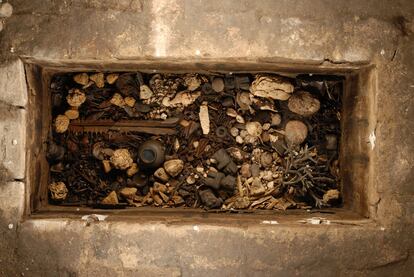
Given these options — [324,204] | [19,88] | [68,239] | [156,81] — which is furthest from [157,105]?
[324,204]

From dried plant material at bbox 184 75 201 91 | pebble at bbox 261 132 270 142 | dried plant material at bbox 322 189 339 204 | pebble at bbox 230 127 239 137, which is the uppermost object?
dried plant material at bbox 184 75 201 91

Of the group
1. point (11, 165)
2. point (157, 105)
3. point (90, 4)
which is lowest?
point (11, 165)

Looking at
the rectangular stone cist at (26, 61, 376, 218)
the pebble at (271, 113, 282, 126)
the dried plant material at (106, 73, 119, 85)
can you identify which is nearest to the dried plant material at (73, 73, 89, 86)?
the rectangular stone cist at (26, 61, 376, 218)

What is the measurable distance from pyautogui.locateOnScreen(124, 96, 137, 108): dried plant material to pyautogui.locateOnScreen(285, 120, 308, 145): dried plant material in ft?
5.05

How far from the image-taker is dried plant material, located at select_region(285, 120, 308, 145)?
3664 mm

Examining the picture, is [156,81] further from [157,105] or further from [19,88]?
[19,88]

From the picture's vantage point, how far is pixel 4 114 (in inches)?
114

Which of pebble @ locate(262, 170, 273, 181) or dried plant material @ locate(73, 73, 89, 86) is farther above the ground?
dried plant material @ locate(73, 73, 89, 86)

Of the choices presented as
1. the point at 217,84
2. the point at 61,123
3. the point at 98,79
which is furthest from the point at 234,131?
the point at 61,123

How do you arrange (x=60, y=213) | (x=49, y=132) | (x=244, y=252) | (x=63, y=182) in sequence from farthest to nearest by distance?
(x=63, y=182) < (x=49, y=132) < (x=60, y=213) < (x=244, y=252)

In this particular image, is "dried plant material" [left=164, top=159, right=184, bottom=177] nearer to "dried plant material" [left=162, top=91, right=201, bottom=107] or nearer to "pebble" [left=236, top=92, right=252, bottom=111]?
"dried plant material" [left=162, top=91, right=201, bottom=107]

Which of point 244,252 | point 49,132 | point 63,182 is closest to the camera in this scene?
point 244,252

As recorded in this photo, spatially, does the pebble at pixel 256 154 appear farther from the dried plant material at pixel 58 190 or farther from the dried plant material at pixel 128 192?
the dried plant material at pixel 58 190

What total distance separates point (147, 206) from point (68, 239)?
2.74 ft
